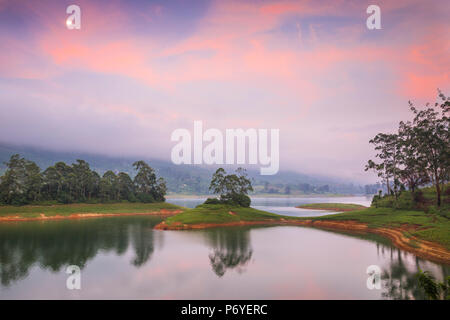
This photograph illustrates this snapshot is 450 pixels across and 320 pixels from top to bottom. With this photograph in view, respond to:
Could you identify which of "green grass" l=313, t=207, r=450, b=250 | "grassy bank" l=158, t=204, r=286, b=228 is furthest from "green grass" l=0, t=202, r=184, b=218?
"green grass" l=313, t=207, r=450, b=250

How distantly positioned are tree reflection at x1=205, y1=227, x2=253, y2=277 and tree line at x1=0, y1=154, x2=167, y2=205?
290ft

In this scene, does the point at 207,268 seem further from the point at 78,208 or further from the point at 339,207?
the point at 339,207

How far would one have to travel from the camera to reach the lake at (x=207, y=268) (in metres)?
26.5

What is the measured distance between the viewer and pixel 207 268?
35.6m

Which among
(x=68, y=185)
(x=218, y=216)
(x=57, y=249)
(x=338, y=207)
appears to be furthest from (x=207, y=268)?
(x=338, y=207)

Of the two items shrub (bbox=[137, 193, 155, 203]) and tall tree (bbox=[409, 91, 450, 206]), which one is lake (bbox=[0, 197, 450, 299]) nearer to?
tall tree (bbox=[409, 91, 450, 206])

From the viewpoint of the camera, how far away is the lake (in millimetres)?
26453

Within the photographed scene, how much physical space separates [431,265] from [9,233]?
8449 cm

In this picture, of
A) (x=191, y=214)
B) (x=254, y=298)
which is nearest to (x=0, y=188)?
(x=191, y=214)

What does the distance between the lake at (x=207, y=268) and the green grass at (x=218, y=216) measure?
952 inches

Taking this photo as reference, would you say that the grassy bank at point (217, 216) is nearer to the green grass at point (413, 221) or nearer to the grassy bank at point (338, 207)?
the green grass at point (413, 221)

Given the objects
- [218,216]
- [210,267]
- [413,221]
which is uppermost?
[413,221]

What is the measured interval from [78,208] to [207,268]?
318ft

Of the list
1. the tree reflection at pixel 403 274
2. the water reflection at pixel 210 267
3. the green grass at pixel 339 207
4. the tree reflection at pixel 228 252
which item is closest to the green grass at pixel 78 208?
the water reflection at pixel 210 267
